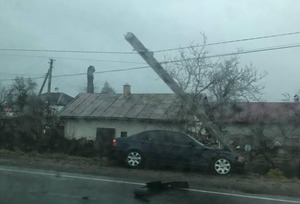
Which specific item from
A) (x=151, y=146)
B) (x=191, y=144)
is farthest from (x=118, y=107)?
(x=191, y=144)

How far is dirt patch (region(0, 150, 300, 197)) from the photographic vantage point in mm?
9617

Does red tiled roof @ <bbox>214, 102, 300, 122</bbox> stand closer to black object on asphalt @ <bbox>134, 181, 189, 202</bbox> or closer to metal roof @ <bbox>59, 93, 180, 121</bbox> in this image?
metal roof @ <bbox>59, 93, 180, 121</bbox>

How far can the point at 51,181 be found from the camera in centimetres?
945

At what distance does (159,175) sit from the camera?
11.2 meters

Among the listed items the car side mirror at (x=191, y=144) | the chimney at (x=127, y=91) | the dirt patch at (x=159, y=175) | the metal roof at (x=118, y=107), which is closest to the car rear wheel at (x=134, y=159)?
the dirt patch at (x=159, y=175)

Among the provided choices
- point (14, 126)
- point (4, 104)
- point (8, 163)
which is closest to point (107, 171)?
point (8, 163)

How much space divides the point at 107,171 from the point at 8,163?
3610mm

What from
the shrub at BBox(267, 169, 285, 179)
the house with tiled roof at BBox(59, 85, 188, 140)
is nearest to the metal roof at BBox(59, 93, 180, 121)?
the house with tiled roof at BBox(59, 85, 188, 140)

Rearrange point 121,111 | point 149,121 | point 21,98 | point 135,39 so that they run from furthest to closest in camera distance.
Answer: point 121,111 < point 149,121 < point 21,98 < point 135,39

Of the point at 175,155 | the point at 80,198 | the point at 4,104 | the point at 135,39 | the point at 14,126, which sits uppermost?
the point at 135,39

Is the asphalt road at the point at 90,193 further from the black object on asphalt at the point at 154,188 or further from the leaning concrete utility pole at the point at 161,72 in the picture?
the leaning concrete utility pole at the point at 161,72

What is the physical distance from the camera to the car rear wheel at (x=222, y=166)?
11.7 metres

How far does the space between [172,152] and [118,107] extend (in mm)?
12547

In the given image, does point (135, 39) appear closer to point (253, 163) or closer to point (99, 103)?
point (253, 163)
